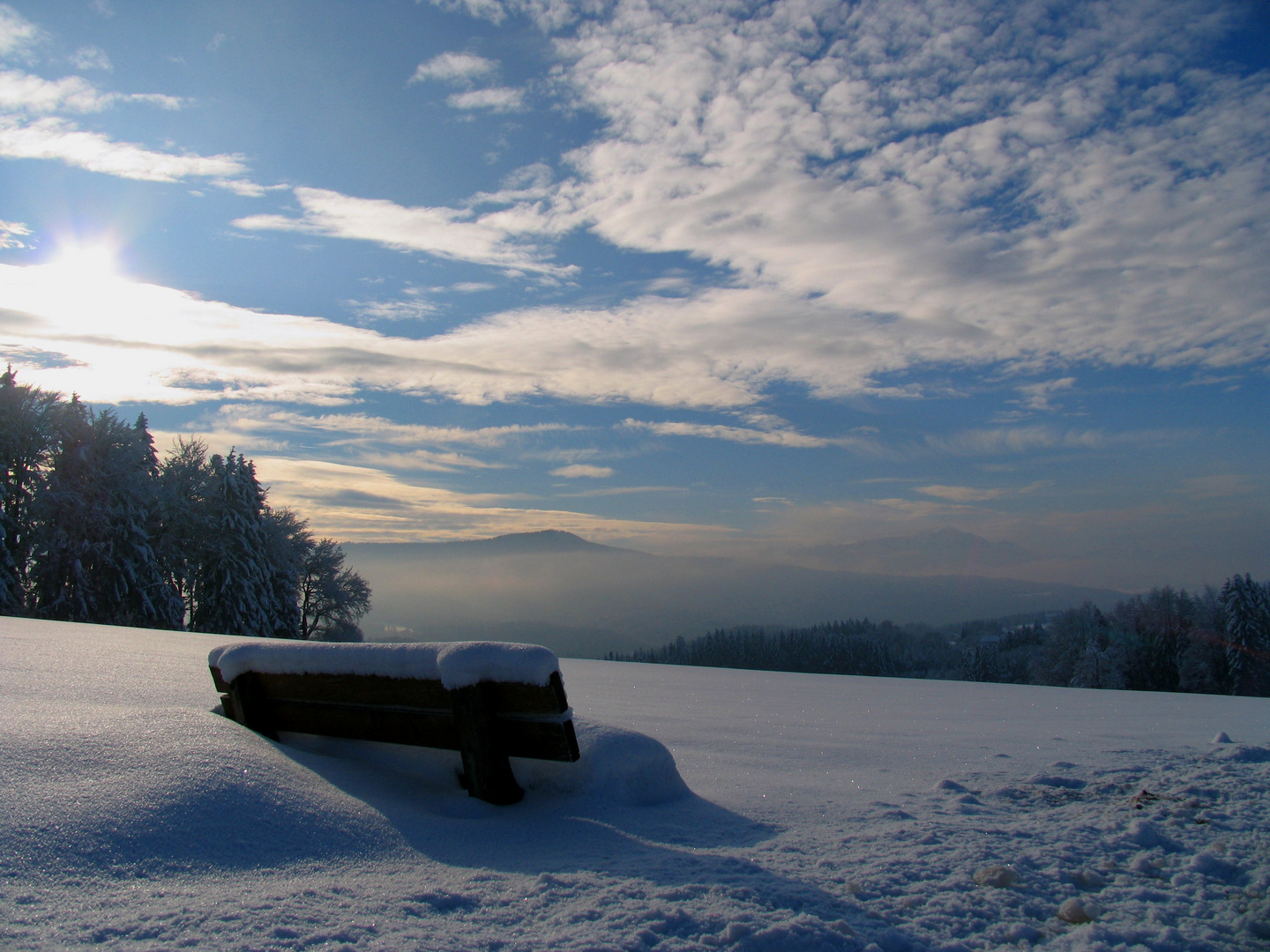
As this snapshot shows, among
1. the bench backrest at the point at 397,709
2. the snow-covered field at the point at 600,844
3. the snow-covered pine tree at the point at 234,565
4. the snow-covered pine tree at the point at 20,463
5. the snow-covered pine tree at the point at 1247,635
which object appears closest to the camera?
the snow-covered field at the point at 600,844

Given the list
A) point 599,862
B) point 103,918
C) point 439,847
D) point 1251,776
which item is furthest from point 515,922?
point 1251,776

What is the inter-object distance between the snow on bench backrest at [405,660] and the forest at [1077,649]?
18557 millimetres

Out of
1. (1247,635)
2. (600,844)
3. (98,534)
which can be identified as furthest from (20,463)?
(1247,635)

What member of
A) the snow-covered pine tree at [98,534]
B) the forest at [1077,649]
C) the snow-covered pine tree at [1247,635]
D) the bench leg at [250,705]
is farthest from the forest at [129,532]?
the snow-covered pine tree at [1247,635]

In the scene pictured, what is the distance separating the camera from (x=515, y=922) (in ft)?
7.96

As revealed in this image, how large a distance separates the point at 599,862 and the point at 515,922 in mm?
676

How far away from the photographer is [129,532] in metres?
26.9

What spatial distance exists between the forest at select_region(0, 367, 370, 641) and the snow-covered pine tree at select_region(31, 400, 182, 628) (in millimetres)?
38

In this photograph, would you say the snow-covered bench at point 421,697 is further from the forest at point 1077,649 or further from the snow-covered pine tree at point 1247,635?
the snow-covered pine tree at point 1247,635

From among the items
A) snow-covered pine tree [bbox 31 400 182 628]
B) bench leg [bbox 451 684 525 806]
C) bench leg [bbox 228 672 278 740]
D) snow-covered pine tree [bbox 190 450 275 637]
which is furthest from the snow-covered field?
snow-covered pine tree [bbox 190 450 275 637]

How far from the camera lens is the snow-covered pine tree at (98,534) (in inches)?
1001

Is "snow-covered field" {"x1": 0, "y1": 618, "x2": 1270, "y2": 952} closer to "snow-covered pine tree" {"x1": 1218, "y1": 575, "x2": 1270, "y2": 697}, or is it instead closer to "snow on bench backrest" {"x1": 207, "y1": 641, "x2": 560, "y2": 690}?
"snow on bench backrest" {"x1": 207, "y1": 641, "x2": 560, "y2": 690}

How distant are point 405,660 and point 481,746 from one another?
0.63m

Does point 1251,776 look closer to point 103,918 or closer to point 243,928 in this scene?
point 243,928
